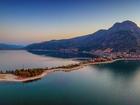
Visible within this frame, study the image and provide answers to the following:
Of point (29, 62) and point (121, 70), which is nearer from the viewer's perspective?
point (121, 70)

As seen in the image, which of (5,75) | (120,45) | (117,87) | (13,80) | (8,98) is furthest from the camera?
(120,45)

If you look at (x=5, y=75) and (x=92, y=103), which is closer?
(x=92, y=103)

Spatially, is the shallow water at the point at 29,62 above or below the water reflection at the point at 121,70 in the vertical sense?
above

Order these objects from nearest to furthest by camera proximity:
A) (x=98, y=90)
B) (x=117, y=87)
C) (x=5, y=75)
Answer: (x=98, y=90) → (x=117, y=87) → (x=5, y=75)

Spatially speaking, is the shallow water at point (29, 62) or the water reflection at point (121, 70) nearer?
the water reflection at point (121, 70)

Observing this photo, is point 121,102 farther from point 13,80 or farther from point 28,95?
point 13,80

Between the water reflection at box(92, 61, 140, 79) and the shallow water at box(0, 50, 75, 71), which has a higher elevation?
the shallow water at box(0, 50, 75, 71)

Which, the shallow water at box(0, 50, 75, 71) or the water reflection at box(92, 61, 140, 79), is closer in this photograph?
the water reflection at box(92, 61, 140, 79)

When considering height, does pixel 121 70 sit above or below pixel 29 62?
below

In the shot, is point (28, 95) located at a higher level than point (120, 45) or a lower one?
lower

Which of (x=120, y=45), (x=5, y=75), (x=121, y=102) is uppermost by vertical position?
(x=120, y=45)

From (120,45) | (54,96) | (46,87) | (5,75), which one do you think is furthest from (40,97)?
(120,45)
